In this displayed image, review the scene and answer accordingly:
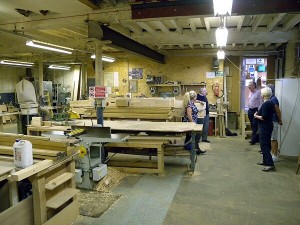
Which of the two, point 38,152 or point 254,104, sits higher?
point 254,104

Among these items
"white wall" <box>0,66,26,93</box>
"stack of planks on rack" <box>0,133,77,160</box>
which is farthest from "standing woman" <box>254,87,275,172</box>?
"white wall" <box>0,66,26,93</box>

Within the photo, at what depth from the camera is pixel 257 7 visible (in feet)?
13.0

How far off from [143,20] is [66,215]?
3067mm

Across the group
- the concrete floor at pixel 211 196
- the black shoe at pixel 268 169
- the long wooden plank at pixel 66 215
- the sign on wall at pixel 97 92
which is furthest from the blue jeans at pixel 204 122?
the long wooden plank at pixel 66 215

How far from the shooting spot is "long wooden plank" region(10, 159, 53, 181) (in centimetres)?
215

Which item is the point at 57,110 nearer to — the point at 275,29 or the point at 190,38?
the point at 190,38

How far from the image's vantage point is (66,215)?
289 cm

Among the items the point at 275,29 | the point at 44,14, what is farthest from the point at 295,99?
the point at 44,14

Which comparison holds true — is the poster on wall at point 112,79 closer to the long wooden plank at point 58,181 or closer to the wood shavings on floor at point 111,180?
the wood shavings on floor at point 111,180

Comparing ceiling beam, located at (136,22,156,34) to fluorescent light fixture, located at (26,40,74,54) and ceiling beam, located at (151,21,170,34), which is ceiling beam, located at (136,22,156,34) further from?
fluorescent light fixture, located at (26,40,74,54)

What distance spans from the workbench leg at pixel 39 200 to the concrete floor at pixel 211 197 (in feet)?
2.79

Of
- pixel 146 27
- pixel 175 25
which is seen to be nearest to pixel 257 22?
pixel 175 25

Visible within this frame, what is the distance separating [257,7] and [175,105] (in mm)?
3409

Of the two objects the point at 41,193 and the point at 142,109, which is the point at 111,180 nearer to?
the point at 41,193
